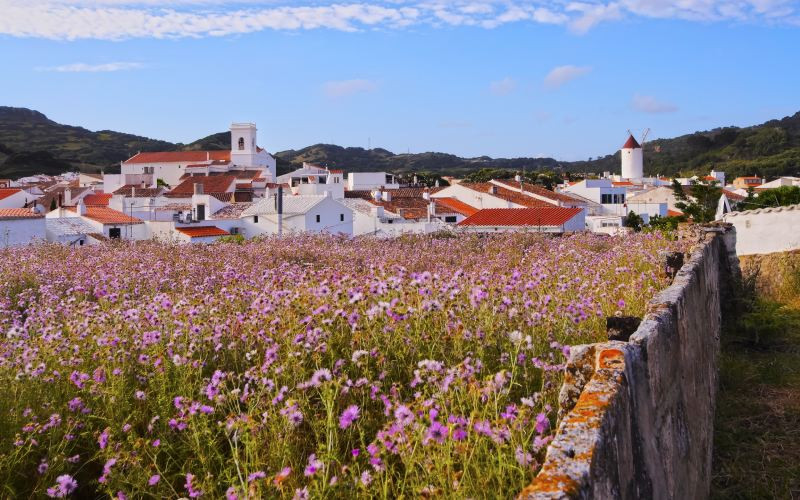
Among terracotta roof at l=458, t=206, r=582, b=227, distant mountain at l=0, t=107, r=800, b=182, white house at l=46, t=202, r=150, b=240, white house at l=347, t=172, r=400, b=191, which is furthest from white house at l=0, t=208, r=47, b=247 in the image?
distant mountain at l=0, t=107, r=800, b=182

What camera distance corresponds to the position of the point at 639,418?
2.79m

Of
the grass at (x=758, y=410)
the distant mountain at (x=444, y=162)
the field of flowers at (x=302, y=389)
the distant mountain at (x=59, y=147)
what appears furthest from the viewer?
the distant mountain at (x=59, y=147)

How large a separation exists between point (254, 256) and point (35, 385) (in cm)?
791

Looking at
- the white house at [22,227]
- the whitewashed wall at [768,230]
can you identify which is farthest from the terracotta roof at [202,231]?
the whitewashed wall at [768,230]

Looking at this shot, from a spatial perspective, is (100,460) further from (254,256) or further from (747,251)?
(747,251)

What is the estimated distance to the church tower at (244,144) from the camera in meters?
109

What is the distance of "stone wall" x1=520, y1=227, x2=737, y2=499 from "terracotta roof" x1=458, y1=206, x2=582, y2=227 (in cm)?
3309

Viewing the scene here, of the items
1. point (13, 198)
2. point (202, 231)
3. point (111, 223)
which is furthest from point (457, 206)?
point (13, 198)

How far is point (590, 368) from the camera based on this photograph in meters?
2.91

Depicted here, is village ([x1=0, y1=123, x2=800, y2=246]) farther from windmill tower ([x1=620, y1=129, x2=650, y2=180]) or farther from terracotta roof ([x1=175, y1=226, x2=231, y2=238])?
windmill tower ([x1=620, y1=129, x2=650, y2=180])

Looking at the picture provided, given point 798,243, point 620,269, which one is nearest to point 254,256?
point 620,269

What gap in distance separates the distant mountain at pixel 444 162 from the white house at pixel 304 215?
261 feet

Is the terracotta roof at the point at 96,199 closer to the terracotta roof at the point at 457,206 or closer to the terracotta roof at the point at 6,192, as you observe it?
the terracotta roof at the point at 6,192

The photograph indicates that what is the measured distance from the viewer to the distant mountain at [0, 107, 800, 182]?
384ft
